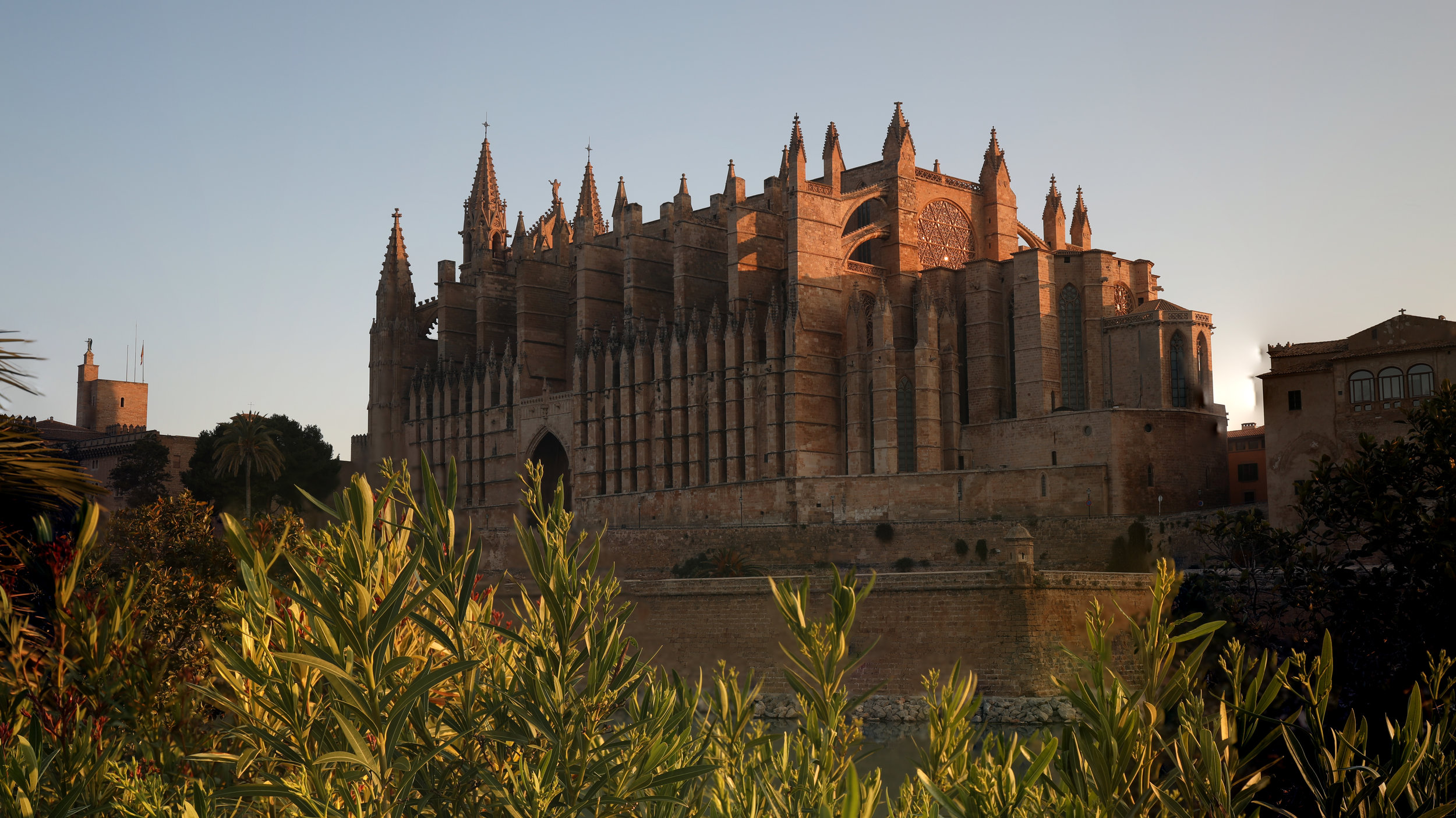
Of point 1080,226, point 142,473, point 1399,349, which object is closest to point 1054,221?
point 1080,226

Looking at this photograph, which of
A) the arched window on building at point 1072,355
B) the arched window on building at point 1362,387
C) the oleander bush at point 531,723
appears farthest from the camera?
the arched window on building at point 1072,355

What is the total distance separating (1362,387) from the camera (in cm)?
2992

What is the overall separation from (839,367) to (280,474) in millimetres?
22768

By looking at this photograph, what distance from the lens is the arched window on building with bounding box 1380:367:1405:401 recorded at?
Result: 29547 millimetres

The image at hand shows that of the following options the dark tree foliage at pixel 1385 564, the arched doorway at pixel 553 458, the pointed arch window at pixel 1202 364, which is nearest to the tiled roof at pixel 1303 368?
the pointed arch window at pixel 1202 364

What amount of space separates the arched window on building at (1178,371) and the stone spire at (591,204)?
25108mm

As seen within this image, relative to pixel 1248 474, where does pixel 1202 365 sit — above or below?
above

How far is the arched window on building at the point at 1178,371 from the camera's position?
3909 cm

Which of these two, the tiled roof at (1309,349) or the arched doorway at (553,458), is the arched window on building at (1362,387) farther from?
the arched doorway at (553,458)

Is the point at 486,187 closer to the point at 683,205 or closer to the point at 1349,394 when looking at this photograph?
the point at 683,205

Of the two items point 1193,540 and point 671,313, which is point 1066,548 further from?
point 671,313

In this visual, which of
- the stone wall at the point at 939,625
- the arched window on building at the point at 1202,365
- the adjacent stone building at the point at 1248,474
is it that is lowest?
the stone wall at the point at 939,625

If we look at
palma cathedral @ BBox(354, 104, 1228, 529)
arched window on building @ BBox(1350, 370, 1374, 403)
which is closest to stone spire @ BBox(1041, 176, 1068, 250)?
palma cathedral @ BBox(354, 104, 1228, 529)

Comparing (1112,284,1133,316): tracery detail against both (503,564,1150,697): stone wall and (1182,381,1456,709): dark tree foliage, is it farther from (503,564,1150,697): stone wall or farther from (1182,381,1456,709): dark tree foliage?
(1182,381,1456,709): dark tree foliage
